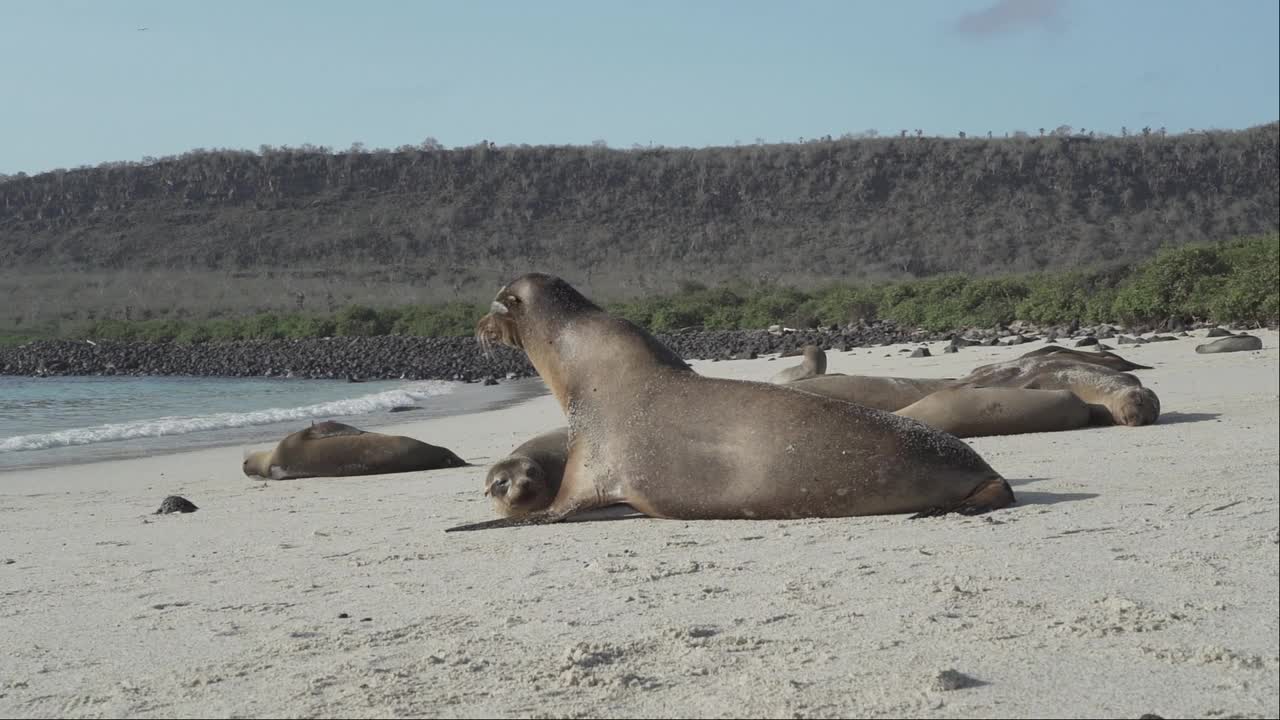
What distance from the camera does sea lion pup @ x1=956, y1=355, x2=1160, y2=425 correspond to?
967 centimetres

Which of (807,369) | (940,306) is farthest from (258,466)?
(940,306)

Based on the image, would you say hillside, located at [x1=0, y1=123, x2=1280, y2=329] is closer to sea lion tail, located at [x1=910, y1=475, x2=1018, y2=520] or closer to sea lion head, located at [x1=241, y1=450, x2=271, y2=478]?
sea lion head, located at [x1=241, y1=450, x2=271, y2=478]

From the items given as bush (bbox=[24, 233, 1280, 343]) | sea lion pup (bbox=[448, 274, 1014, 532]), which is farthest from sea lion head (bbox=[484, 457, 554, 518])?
bush (bbox=[24, 233, 1280, 343])

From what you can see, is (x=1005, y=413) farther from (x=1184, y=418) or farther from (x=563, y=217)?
(x=563, y=217)

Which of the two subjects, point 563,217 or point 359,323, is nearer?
point 359,323

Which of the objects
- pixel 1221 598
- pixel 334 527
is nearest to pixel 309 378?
pixel 334 527

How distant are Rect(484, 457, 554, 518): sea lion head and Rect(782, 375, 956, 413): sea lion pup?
12.2 ft

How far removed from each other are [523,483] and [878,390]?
4.27 m

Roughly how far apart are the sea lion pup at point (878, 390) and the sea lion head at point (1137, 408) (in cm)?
140

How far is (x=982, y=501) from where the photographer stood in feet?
19.3

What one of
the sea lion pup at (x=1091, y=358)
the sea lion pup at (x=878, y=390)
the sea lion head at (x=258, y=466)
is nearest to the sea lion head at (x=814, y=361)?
the sea lion pup at (x=1091, y=358)

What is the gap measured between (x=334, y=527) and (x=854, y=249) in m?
70.8

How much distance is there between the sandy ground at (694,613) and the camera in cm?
332

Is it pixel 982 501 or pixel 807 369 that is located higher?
pixel 982 501
